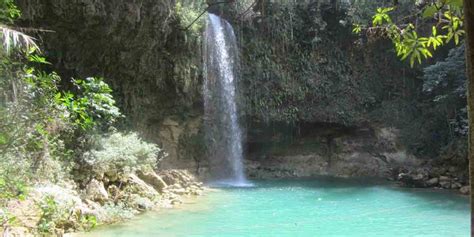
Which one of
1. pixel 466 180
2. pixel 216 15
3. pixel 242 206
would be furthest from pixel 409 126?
pixel 242 206

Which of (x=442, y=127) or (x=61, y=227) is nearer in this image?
(x=61, y=227)

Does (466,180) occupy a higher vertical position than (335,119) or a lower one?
lower

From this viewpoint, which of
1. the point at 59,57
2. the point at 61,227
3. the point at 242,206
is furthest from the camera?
the point at 59,57

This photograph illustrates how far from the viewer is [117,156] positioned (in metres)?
9.41

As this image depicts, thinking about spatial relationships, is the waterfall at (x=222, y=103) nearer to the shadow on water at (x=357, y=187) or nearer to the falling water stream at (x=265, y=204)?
the falling water stream at (x=265, y=204)

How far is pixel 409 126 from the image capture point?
16.1 meters

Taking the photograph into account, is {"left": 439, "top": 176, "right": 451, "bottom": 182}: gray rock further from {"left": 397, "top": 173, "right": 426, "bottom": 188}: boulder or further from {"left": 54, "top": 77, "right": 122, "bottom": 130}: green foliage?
{"left": 54, "top": 77, "right": 122, "bottom": 130}: green foliage

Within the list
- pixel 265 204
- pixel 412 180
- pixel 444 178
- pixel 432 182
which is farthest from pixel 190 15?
pixel 444 178

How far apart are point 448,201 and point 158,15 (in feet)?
27.1

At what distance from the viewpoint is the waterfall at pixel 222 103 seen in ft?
49.1

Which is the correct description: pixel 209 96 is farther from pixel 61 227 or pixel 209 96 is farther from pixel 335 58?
pixel 61 227

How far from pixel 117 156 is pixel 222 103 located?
20.4ft

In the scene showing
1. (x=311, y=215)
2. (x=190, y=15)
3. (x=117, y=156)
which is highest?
(x=190, y=15)

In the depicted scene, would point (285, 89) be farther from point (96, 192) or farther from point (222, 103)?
point (96, 192)
